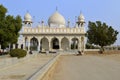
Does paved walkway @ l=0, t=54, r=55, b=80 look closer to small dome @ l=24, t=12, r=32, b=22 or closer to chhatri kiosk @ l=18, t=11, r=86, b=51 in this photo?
chhatri kiosk @ l=18, t=11, r=86, b=51

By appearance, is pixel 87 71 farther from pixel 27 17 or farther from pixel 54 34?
pixel 27 17

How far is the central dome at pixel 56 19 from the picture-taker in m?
95.9

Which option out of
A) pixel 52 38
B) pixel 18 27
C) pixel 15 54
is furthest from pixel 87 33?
pixel 15 54

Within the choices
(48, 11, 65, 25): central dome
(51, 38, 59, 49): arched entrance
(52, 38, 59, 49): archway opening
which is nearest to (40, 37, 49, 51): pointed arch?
(51, 38, 59, 49): arched entrance

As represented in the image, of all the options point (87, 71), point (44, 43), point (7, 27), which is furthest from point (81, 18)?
point (87, 71)

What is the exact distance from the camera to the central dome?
9588cm

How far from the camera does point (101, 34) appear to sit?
86375 mm

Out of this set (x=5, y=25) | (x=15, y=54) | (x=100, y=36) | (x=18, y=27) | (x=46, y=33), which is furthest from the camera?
(x=46, y=33)

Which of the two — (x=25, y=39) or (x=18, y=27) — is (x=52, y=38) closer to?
(x=25, y=39)

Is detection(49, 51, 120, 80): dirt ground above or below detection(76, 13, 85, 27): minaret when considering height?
below

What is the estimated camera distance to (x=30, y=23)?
9881cm

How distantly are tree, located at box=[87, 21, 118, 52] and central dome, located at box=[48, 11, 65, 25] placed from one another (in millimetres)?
10250

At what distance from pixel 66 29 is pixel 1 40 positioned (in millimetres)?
46525

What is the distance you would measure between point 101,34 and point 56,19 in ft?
51.9
